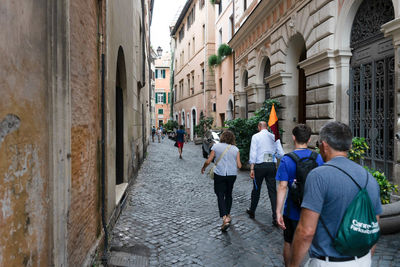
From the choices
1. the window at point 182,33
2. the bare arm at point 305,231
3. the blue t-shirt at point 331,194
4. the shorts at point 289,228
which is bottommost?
the shorts at point 289,228

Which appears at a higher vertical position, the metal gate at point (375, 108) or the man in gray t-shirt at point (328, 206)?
the metal gate at point (375, 108)

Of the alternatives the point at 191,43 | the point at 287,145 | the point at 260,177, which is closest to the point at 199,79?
the point at 191,43

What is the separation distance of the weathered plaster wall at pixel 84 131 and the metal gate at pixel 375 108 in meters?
5.31

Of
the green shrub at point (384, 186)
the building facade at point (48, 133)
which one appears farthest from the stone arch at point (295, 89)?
the building facade at point (48, 133)

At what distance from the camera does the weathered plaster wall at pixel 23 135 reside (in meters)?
1.92

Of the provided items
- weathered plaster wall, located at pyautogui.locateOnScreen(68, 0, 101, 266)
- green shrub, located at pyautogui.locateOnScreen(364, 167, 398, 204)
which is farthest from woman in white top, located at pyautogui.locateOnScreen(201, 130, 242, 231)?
green shrub, located at pyautogui.locateOnScreen(364, 167, 398, 204)

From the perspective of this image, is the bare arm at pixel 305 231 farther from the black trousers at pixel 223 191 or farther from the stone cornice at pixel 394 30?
the stone cornice at pixel 394 30

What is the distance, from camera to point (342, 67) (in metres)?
7.94

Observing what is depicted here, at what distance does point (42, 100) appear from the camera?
2.43 meters

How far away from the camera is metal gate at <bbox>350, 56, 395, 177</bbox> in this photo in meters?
6.56

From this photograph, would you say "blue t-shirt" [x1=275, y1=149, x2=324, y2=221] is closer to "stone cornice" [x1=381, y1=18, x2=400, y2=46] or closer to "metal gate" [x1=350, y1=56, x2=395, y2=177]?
"stone cornice" [x1=381, y1=18, x2=400, y2=46]

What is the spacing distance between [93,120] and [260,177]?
305cm

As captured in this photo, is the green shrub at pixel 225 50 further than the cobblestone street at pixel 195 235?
Yes

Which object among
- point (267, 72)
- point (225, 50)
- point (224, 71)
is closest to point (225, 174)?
point (267, 72)
